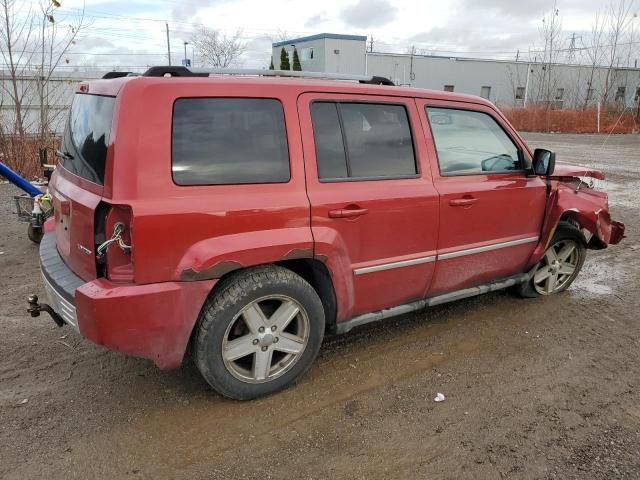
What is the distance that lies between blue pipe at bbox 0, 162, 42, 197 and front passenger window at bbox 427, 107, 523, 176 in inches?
183

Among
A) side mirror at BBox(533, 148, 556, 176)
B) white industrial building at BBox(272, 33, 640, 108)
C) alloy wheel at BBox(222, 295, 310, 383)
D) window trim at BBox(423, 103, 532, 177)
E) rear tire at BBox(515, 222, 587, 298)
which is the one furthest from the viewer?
white industrial building at BBox(272, 33, 640, 108)

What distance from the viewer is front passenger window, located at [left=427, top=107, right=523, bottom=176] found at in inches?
150

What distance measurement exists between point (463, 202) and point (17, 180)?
4.92 m

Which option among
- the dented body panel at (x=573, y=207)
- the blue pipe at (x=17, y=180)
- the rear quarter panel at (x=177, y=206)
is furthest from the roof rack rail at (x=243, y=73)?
the blue pipe at (x=17, y=180)

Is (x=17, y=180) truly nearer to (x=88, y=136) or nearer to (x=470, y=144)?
(x=88, y=136)

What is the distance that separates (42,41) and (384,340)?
931cm

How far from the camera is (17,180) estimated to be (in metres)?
5.88

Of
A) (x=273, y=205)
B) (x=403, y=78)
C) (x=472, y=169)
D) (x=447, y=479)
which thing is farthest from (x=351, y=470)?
(x=403, y=78)

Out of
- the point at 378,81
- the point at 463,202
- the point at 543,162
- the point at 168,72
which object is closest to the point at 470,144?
the point at 463,202

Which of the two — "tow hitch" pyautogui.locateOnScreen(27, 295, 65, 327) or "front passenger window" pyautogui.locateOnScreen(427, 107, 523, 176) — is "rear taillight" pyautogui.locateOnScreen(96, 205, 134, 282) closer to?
"tow hitch" pyautogui.locateOnScreen(27, 295, 65, 327)

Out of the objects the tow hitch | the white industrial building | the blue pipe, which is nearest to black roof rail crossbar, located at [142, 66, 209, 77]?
the tow hitch

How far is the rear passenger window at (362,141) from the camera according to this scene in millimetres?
3244

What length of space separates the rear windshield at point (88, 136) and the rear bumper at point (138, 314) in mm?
603

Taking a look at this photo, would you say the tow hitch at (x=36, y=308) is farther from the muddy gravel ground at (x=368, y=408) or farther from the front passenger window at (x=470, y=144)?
the front passenger window at (x=470, y=144)
